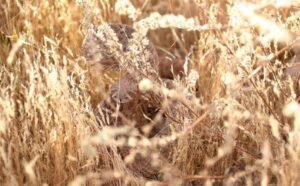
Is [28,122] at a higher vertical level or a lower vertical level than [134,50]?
lower

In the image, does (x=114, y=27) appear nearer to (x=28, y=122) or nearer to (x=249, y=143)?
(x=28, y=122)

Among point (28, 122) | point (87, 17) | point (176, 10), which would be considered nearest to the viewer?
point (87, 17)

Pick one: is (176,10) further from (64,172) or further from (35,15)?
(64,172)

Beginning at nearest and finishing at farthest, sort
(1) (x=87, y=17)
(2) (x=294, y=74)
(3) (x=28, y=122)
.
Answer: (1) (x=87, y=17) < (3) (x=28, y=122) < (2) (x=294, y=74)

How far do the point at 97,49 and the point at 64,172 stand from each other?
0.44 m

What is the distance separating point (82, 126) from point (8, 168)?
0.27m

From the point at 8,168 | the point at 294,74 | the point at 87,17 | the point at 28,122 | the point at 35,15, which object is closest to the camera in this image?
the point at 8,168

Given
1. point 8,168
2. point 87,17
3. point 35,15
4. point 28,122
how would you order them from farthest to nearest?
1. point 35,15
2. point 28,122
3. point 87,17
4. point 8,168

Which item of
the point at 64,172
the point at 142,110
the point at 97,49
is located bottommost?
the point at 64,172

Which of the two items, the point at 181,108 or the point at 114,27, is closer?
the point at 181,108

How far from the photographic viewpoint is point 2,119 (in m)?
1.80

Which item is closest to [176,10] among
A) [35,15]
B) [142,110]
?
[35,15]

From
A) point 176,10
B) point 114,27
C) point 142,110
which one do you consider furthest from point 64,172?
point 176,10

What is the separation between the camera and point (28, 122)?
1964 mm
